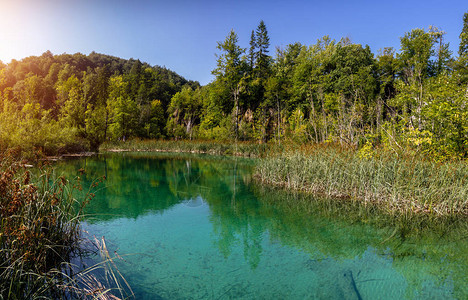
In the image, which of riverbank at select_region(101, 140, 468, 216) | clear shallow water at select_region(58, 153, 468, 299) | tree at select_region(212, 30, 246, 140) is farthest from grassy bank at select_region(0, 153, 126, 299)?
tree at select_region(212, 30, 246, 140)

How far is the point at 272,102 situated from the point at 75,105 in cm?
2497

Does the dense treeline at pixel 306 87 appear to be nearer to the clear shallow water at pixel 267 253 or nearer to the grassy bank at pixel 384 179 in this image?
the grassy bank at pixel 384 179

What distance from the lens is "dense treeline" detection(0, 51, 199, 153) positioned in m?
17.0

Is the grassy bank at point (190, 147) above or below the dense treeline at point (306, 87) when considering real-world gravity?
below

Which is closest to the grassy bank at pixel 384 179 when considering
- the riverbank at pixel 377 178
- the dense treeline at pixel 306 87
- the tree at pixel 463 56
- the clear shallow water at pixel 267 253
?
the riverbank at pixel 377 178

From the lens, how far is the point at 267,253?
4.58m

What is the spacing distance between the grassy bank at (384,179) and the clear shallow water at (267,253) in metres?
1.34

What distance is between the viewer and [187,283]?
3.55 meters

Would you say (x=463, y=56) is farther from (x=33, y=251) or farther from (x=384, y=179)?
(x=33, y=251)

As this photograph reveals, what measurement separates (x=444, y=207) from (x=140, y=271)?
728 cm

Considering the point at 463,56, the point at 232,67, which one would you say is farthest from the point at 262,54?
the point at 463,56

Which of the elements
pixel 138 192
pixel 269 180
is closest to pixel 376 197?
pixel 269 180

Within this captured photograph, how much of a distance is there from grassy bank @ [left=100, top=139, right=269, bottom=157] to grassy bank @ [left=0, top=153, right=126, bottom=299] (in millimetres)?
19719

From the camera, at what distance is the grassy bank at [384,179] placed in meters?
6.39
